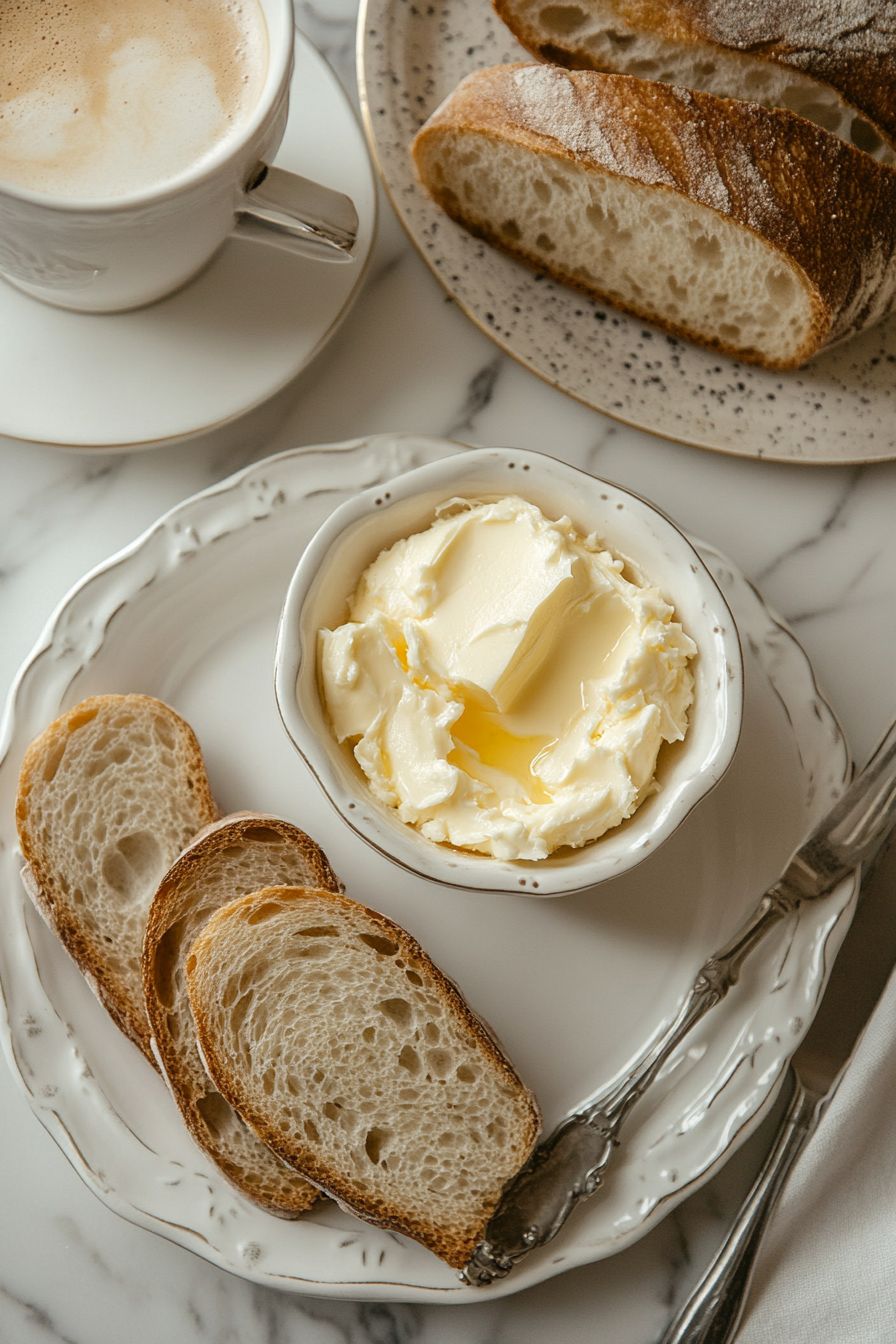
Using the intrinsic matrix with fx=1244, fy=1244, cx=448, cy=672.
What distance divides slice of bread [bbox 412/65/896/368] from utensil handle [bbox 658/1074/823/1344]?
3.32ft

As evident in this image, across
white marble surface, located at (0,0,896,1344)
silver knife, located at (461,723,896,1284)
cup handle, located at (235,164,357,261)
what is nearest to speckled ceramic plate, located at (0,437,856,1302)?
silver knife, located at (461,723,896,1284)

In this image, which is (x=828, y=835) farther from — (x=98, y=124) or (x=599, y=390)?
(x=98, y=124)

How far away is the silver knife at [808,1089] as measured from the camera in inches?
60.6

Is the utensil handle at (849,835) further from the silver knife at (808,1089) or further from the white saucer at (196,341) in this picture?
the white saucer at (196,341)

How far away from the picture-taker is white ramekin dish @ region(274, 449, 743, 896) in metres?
1.37

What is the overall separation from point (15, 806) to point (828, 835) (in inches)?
39.3

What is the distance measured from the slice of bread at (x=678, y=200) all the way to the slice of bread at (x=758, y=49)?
87 millimetres

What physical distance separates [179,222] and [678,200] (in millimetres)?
634

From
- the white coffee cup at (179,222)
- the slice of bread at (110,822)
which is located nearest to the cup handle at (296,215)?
the white coffee cup at (179,222)

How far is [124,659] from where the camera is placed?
159cm

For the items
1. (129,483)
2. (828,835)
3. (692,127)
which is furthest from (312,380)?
(828,835)

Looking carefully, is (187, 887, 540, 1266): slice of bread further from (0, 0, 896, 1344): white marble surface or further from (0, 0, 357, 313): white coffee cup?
(0, 0, 357, 313): white coffee cup

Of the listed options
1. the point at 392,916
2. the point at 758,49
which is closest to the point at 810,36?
the point at 758,49

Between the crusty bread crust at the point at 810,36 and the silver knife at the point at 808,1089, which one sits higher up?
the crusty bread crust at the point at 810,36
